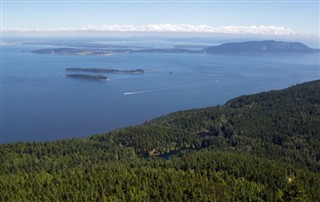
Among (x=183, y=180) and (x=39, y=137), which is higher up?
(x=183, y=180)

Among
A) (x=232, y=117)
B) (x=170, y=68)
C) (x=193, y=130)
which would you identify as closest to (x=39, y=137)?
(x=193, y=130)

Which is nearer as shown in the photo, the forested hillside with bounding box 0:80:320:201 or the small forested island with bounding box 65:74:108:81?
the forested hillside with bounding box 0:80:320:201

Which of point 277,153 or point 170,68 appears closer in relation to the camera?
point 277,153

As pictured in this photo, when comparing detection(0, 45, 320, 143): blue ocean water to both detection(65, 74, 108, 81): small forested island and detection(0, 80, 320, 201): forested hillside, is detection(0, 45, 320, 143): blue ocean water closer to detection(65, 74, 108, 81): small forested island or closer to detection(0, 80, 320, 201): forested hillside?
detection(65, 74, 108, 81): small forested island

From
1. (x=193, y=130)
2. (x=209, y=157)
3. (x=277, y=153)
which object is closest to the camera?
(x=209, y=157)

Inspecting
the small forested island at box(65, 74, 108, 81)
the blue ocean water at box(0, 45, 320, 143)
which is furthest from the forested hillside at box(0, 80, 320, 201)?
the small forested island at box(65, 74, 108, 81)

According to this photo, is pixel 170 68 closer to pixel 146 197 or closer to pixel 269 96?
pixel 269 96

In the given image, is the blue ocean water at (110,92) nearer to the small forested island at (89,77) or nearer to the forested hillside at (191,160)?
the small forested island at (89,77)

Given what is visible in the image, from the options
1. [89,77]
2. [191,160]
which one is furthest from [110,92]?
[191,160]
